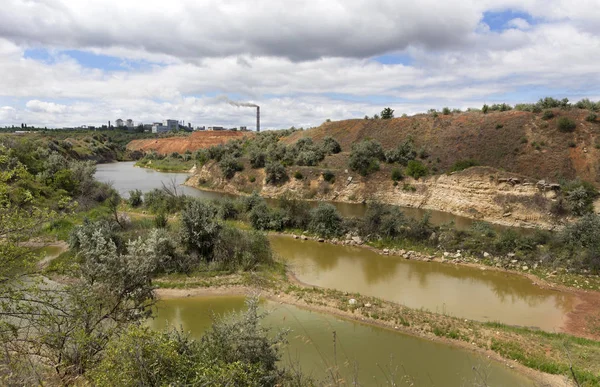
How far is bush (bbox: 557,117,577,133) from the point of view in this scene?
37.3 meters

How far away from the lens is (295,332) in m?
12.5

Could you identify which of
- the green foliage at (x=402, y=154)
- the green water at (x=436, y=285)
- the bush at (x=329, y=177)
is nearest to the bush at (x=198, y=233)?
the green water at (x=436, y=285)

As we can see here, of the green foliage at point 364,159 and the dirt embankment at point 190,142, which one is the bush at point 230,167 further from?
the dirt embankment at point 190,142

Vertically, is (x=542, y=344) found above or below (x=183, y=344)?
below

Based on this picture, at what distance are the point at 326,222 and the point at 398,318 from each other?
1171 centimetres

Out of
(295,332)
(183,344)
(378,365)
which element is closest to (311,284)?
(295,332)

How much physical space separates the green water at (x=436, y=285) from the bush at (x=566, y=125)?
88.8ft

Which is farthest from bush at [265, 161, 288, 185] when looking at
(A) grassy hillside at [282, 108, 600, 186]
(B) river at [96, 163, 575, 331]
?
(B) river at [96, 163, 575, 331]

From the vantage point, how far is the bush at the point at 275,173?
41.7 meters

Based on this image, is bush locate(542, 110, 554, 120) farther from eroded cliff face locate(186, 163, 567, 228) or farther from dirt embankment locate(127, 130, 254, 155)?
dirt embankment locate(127, 130, 254, 155)

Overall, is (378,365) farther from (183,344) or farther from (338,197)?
(338,197)

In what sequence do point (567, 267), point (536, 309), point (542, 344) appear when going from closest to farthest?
point (542, 344) → point (536, 309) → point (567, 267)

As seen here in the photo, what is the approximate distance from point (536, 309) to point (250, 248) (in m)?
13.3

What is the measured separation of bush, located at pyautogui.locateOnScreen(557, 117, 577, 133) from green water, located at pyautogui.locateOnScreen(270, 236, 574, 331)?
27059mm
